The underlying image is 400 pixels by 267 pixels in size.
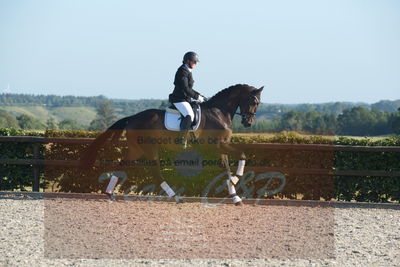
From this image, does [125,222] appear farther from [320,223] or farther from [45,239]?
[320,223]

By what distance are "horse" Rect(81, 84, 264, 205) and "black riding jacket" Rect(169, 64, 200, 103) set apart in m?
0.46

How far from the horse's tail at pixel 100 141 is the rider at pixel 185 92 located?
47.4 inches

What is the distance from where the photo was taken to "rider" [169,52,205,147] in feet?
36.9

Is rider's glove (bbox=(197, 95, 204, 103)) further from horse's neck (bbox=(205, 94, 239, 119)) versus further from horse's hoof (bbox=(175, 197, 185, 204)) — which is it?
horse's hoof (bbox=(175, 197, 185, 204))

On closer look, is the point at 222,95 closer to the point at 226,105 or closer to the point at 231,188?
the point at 226,105

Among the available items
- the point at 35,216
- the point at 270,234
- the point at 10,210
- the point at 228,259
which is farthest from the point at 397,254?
the point at 10,210

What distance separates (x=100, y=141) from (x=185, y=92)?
217 centimetres

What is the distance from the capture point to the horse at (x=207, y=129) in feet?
37.9

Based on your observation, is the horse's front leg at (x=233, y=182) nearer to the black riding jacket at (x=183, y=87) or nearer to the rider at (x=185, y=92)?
the rider at (x=185, y=92)

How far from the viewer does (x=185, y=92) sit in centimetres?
1126

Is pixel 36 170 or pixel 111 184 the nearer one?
pixel 111 184

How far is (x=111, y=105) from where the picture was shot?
430ft

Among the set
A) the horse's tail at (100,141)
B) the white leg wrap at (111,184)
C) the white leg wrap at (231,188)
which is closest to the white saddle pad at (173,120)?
the horse's tail at (100,141)

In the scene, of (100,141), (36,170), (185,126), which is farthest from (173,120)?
(36,170)
